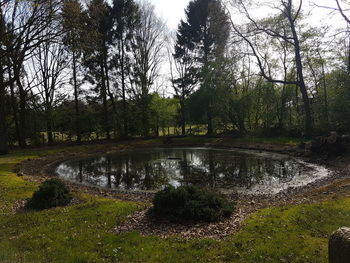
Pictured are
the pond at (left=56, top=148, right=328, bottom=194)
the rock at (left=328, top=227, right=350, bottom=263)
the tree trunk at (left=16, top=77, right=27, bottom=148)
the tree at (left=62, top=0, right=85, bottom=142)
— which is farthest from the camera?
the tree trunk at (left=16, top=77, right=27, bottom=148)

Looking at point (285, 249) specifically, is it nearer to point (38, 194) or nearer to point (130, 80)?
point (38, 194)

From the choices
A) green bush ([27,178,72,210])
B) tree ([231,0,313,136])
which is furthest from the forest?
green bush ([27,178,72,210])

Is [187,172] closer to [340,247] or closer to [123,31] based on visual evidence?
[340,247]

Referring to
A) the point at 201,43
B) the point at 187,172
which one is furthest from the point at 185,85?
the point at 187,172

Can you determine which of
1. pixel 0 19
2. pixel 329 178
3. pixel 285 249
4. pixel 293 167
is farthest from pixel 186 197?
pixel 0 19

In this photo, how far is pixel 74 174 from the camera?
1927cm

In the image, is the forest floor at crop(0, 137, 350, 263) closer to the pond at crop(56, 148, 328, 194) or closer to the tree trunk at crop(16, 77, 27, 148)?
the pond at crop(56, 148, 328, 194)

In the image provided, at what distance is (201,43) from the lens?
40.3 meters

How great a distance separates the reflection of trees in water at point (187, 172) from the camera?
15.3 metres

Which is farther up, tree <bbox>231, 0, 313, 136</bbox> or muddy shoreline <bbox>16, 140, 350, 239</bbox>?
tree <bbox>231, 0, 313, 136</bbox>

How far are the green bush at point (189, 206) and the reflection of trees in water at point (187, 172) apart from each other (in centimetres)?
588

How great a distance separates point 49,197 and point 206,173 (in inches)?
397

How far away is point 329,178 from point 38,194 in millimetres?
13709

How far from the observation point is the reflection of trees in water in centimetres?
1533
